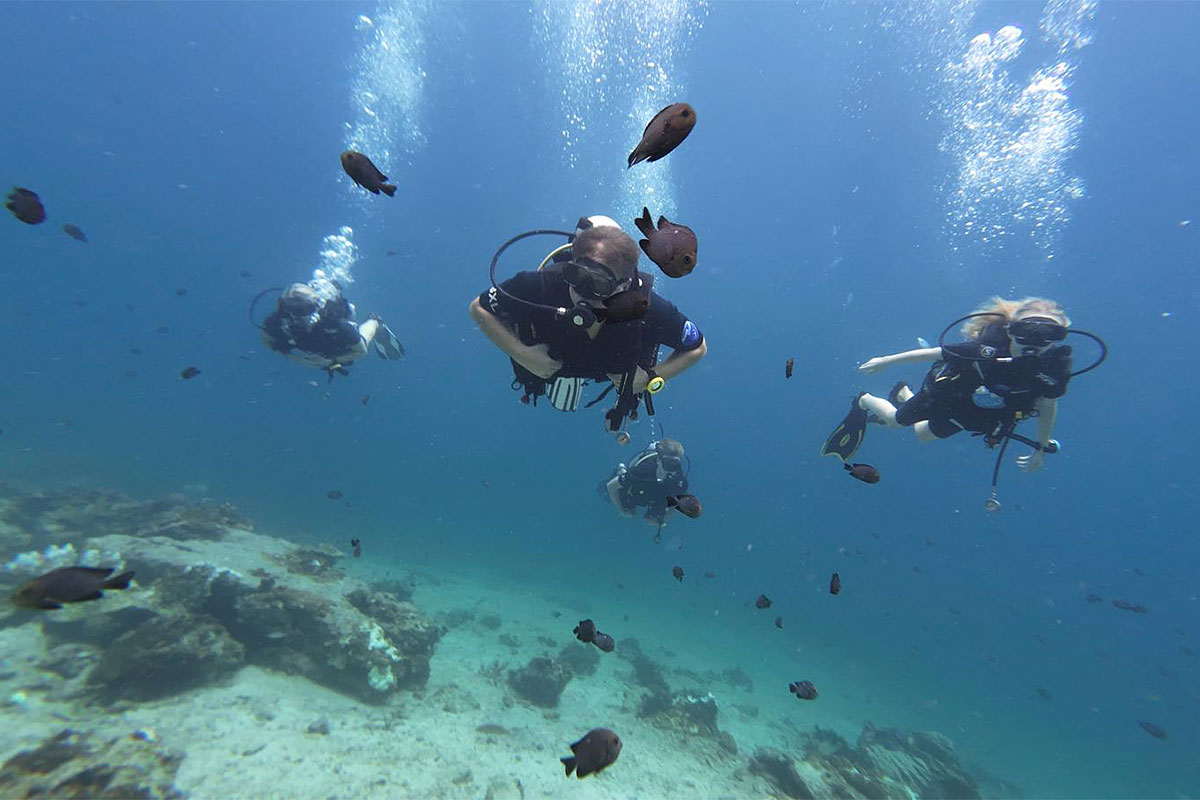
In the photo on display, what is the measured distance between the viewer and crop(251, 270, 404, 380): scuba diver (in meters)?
9.85

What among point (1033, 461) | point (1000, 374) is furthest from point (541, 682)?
point (1000, 374)

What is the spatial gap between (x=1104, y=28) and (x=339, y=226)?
3537 inches

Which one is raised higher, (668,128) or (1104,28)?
(1104,28)

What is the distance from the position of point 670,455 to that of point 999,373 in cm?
574

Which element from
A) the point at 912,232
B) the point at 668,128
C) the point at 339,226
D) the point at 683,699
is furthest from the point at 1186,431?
the point at 339,226

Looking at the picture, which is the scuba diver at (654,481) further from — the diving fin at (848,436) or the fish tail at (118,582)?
the fish tail at (118,582)

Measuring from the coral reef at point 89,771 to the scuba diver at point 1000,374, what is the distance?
1027cm

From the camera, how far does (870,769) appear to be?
37.2 feet

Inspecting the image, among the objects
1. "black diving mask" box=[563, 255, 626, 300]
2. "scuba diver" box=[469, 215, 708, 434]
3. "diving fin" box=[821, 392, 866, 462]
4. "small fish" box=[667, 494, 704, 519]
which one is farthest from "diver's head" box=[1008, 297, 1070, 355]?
"black diving mask" box=[563, 255, 626, 300]

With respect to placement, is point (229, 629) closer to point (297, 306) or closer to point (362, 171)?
point (297, 306)

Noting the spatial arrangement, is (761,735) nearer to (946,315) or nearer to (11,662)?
(11,662)

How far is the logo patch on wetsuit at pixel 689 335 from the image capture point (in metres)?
4.20

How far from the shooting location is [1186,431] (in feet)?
197

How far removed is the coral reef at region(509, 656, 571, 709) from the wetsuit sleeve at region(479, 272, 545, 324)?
9.96 meters
